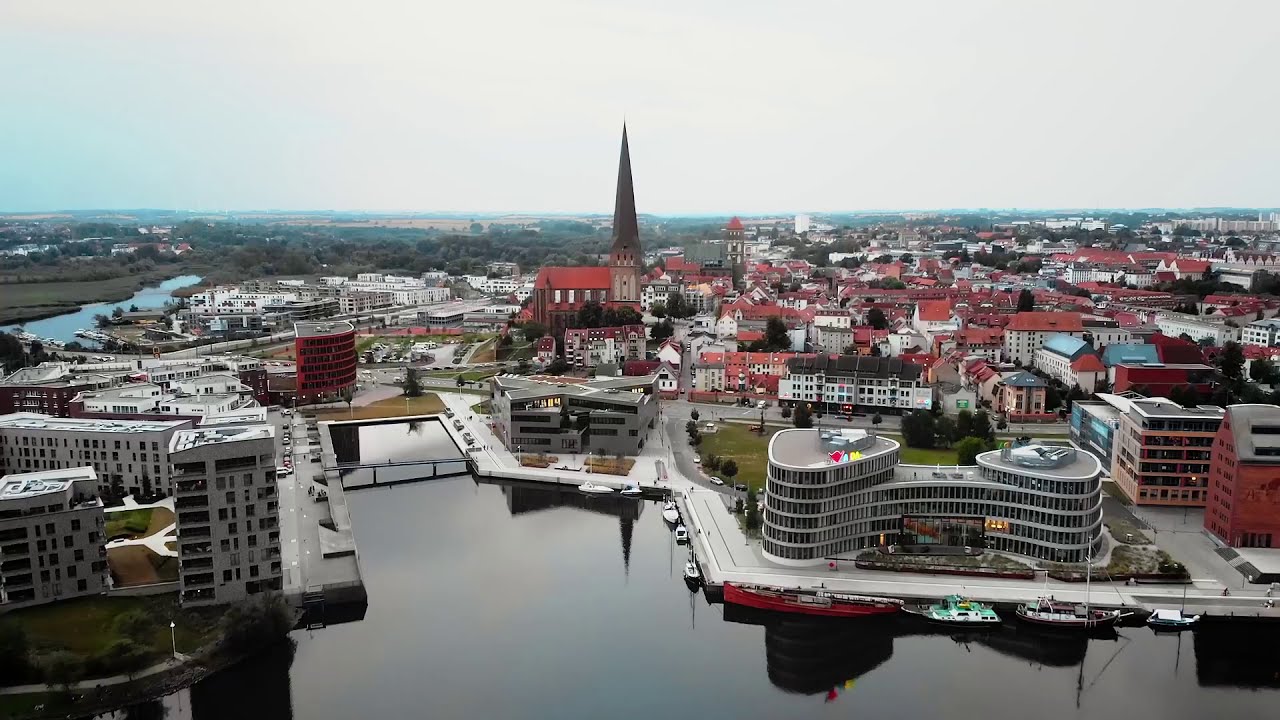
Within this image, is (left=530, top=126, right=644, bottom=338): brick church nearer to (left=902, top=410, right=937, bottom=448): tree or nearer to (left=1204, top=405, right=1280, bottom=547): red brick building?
(left=902, top=410, right=937, bottom=448): tree

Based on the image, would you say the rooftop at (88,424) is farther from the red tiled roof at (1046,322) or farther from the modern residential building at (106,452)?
the red tiled roof at (1046,322)

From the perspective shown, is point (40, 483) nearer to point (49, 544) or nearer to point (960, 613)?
point (49, 544)

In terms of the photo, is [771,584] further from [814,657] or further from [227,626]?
[227,626]

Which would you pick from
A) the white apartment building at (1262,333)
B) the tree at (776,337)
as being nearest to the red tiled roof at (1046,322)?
the white apartment building at (1262,333)

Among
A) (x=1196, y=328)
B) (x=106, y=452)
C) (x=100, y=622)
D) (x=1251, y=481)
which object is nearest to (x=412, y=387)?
(x=106, y=452)

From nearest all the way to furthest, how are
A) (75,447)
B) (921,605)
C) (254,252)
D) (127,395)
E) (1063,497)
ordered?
(921,605) → (1063,497) → (75,447) → (127,395) → (254,252)

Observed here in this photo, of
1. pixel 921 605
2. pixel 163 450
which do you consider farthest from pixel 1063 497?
pixel 163 450
